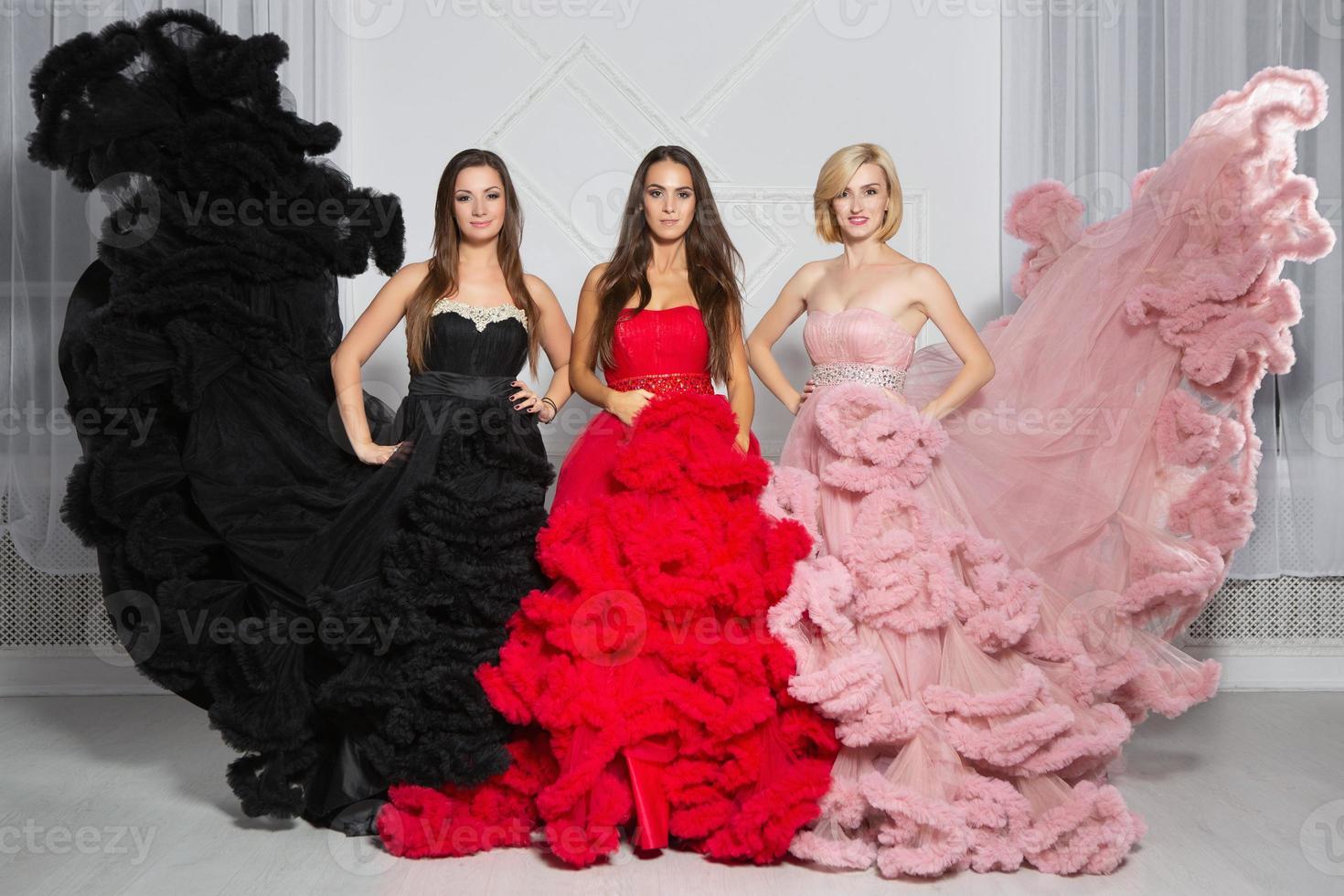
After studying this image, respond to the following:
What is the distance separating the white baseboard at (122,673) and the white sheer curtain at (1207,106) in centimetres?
44

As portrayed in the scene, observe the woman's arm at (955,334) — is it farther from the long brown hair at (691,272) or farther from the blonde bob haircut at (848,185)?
the long brown hair at (691,272)

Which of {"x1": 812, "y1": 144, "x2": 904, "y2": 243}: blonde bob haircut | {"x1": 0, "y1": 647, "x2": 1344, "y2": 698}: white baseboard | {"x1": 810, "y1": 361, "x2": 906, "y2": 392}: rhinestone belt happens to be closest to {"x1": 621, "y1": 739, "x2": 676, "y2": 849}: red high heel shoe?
{"x1": 810, "y1": 361, "x2": 906, "y2": 392}: rhinestone belt

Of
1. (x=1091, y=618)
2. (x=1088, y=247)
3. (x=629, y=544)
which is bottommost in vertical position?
(x=1091, y=618)

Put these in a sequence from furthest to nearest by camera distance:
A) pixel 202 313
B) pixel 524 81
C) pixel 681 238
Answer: pixel 524 81, pixel 681 238, pixel 202 313

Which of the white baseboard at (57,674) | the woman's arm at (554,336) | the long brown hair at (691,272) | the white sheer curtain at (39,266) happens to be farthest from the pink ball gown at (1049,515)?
the white baseboard at (57,674)

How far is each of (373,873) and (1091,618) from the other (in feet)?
6.29

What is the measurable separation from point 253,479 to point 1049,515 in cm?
211

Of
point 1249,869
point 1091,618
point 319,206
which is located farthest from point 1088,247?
point 319,206

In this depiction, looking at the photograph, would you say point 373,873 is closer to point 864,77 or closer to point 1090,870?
point 1090,870

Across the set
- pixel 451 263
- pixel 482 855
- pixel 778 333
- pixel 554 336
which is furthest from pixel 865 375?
pixel 482 855

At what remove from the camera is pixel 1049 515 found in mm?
3316

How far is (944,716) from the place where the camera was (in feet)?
9.71

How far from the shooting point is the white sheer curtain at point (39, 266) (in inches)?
177

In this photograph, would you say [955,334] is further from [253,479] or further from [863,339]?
[253,479]
